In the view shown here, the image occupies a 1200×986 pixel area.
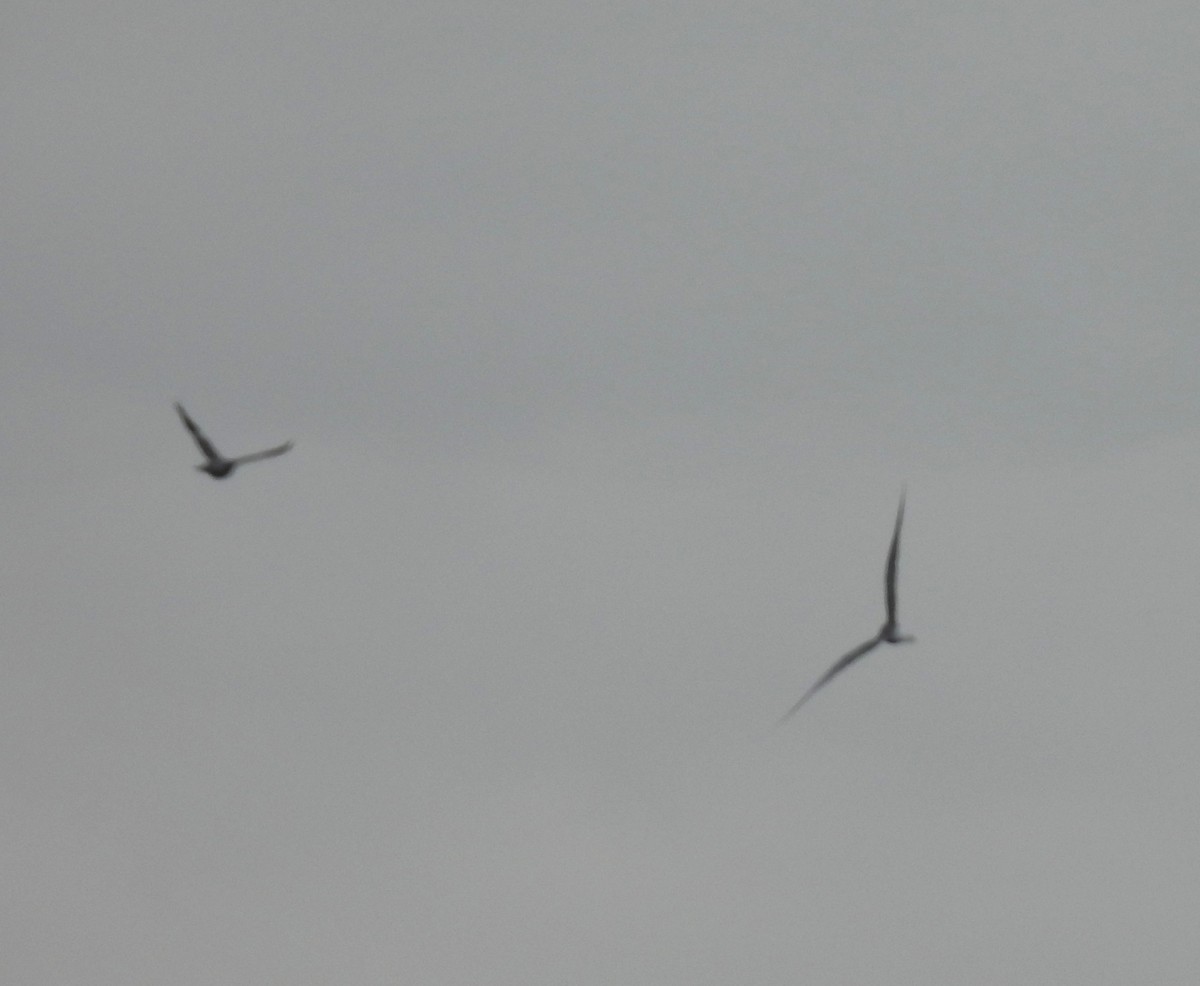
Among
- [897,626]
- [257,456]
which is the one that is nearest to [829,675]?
[897,626]

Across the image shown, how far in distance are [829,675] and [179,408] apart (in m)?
57.0

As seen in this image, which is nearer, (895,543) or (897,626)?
(895,543)

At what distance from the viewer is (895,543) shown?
4975 inches

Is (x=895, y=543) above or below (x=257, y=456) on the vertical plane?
above

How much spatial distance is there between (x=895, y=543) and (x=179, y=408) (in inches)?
2498

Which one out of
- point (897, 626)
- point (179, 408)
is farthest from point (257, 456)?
point (897, 626)

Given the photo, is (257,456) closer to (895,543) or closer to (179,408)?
(179,408)

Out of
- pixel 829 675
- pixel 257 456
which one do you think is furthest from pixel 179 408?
pixel 829 675

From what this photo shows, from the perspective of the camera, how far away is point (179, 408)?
166125 millimetres

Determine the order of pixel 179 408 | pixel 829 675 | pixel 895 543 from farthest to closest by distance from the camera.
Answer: pixel 179 408 → pixel 829 675 → pixel 895 543

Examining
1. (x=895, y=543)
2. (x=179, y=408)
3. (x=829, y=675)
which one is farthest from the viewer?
(x=179, y=408)

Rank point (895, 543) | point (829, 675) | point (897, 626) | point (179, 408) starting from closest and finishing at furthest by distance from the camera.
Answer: point (895, 543), point (829, 675), point (897, 626), point (179, 408)

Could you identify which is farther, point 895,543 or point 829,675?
point 829,675

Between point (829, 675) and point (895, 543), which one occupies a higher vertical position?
point (895, 543)
